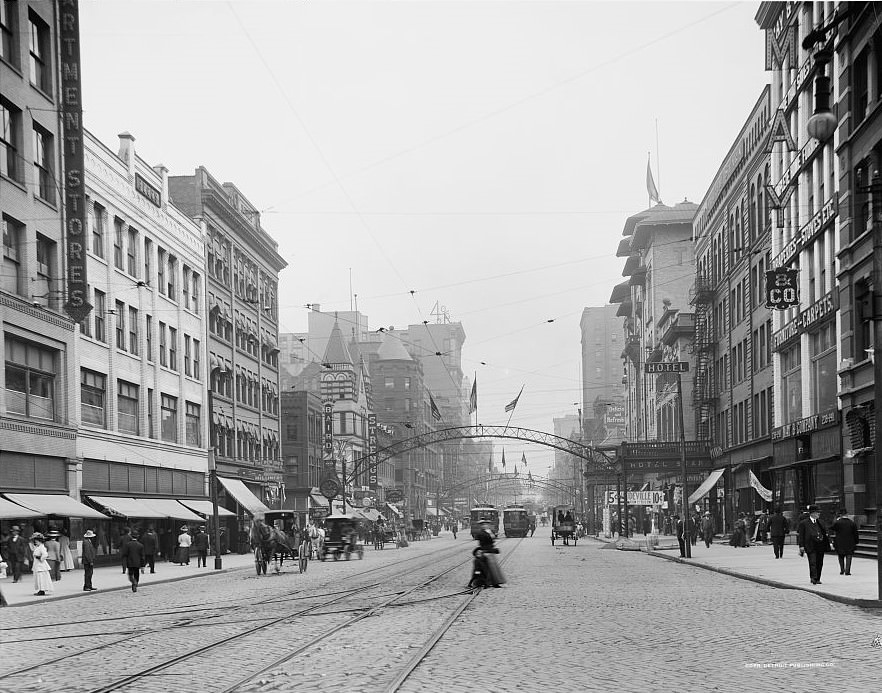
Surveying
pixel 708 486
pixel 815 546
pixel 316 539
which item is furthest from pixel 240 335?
pixel 815 546

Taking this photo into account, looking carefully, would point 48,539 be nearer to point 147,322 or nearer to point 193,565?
point 193,565

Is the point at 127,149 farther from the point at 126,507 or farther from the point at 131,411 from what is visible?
the point at 126,507

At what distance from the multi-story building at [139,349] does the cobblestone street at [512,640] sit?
20.4m

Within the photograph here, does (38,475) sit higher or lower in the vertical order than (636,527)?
higher

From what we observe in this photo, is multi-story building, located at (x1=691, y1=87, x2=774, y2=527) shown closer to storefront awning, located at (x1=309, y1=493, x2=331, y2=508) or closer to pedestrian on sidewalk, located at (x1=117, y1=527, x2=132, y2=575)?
pedestrian on sidewalk, located at (x1=117, y1=527, x2=132, y2=575)

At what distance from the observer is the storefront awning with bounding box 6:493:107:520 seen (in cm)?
3884

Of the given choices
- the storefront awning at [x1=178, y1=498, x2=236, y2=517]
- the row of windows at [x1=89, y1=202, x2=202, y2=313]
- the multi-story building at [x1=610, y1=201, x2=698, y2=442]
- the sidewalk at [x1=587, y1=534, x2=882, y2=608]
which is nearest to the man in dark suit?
the sidewalk at [x1=587, y1=534, x2=882, y2=608]

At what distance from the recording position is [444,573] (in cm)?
3653

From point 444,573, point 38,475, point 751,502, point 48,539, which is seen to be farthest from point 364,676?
point 751,502

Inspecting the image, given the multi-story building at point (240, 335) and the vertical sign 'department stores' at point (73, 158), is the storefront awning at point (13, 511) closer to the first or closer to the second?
the vertical sign 'department stores' at point (73, 158)

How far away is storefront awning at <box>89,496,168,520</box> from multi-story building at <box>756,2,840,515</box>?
2675 cm

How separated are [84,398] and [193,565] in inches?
338

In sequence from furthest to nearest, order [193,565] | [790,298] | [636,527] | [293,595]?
[636,527], [193,565], [790,298], [293,595]

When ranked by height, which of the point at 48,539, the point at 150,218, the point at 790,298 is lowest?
the point at 48,539
